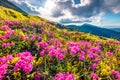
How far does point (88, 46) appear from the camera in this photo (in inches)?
716

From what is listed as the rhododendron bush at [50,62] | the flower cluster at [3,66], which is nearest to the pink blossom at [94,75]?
the rhododendron bush at [50,62]

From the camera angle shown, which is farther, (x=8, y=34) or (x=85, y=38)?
(x=85, y=38)

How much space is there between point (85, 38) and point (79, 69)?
10844 mm

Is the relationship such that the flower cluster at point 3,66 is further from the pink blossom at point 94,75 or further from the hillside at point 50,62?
the pink blossom at point 94,75

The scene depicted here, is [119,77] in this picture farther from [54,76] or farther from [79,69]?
[54,76]

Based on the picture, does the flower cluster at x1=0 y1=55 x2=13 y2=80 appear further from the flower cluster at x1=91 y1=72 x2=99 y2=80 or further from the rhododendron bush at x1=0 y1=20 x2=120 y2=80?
the flower cluster at x1=91 y1=72 x2=99 y2=80

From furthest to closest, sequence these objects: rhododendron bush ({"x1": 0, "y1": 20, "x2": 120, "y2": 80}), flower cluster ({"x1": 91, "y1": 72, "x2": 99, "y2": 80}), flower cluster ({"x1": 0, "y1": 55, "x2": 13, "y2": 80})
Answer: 1. flower cluster ({"x1": 91, "y1": 72, "x2": 99, "y2": 80})
2. rhododendron bush ({"x1": 0, "y1": 20, "x2": 120, "y2": 80})
3. flower cluster ({"x1": 0, "y1": 55, "x2": 13, "y2": 80})

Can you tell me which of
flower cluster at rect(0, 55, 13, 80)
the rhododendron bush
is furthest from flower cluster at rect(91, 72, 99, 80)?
flower cluster at rect(0, 55, 13, 80)

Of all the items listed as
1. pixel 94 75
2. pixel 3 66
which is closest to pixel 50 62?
pixel 94 75

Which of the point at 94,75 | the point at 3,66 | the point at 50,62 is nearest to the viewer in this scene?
the point at 3,66

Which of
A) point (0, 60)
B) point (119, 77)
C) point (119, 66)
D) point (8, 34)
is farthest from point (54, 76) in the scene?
point (8, 34)

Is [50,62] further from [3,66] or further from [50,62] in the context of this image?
[3,66]

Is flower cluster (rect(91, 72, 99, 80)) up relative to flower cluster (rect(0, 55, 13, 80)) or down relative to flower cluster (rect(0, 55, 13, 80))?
down

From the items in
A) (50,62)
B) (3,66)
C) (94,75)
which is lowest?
(94,75)
